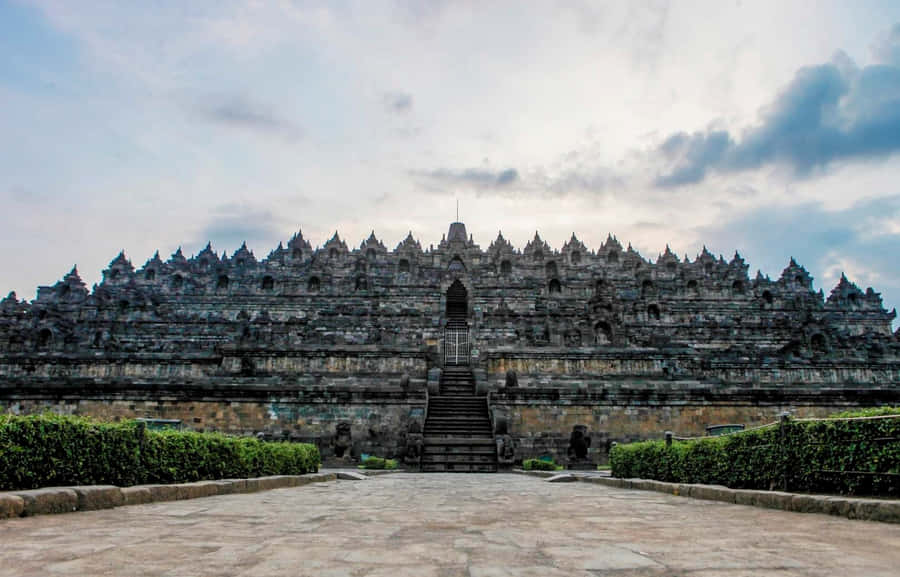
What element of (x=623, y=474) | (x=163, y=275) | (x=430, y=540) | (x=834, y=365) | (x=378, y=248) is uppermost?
(x=378, y=248)

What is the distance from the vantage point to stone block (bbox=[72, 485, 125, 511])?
6758mm

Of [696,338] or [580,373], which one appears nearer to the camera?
[580,373]

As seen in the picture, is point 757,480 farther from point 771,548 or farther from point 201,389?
point 201,389

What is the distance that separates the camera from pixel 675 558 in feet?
13.9

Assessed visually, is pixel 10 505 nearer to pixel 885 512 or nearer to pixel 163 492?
pixel 163 492

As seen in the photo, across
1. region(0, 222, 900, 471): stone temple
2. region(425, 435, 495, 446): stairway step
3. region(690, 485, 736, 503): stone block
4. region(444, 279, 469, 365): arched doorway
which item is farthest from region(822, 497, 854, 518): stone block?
region(444, 279, 469, 365): arched doorway

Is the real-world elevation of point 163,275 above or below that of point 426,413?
above

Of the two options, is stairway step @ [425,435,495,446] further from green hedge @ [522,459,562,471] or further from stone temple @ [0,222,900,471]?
green hedge @ [522,459,562,471]

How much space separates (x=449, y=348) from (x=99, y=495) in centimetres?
2430

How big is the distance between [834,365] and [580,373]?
12.6 m

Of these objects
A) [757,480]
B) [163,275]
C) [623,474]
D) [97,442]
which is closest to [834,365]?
[623,474]

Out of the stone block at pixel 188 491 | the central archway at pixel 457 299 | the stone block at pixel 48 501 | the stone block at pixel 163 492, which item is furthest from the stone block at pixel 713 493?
the central archway at pixel 457 299

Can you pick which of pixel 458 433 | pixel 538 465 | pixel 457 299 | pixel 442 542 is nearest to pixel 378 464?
pixel 458 433

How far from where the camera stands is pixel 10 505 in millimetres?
5766
